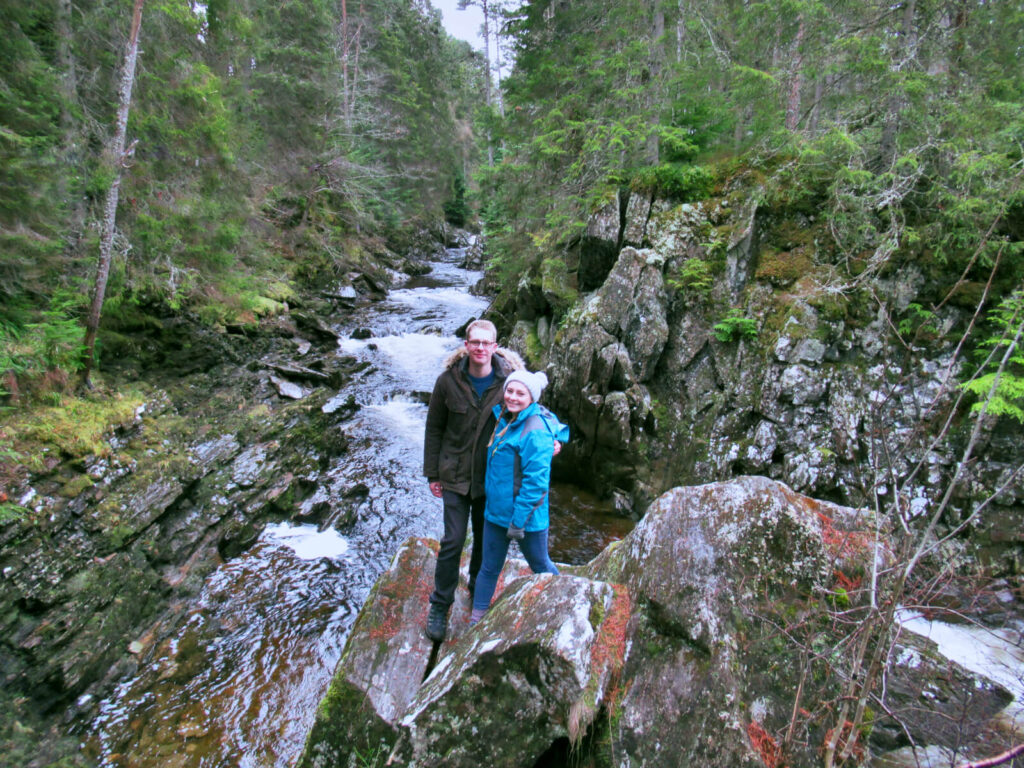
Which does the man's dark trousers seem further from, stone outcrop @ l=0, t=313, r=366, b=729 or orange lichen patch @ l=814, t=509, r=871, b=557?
stone outcrop @ l=0, t=313, r=366, b=729

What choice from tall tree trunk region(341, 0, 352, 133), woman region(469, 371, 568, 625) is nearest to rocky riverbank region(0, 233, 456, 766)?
woman region(469, 371, 568, 625)

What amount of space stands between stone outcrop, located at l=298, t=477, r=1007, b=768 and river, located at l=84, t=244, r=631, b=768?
2100 mm

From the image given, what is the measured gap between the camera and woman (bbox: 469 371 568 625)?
12.0ft

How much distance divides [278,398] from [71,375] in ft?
13.3

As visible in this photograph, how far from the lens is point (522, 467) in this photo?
372 centimetres

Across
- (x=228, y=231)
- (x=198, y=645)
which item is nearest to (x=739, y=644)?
(x=198, y=645)

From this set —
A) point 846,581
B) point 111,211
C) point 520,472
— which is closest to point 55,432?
point 111,211

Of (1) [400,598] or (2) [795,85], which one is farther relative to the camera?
(2) [795,85]

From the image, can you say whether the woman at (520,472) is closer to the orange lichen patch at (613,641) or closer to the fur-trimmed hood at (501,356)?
the fur-trimmed hood at (501,356)

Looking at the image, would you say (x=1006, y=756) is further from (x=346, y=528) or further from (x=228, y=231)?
(x=228, y=231)

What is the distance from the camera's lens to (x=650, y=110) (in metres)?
10.5

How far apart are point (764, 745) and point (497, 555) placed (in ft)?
7.03

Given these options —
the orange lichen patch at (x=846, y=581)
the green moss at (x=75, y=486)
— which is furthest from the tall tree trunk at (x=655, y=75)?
the green moss at (x=75, y=486)

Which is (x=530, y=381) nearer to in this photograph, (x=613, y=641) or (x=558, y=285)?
(x=613, y=641)
